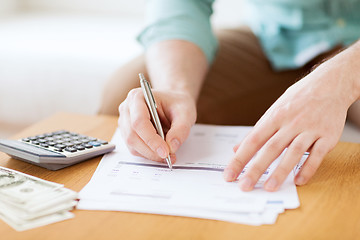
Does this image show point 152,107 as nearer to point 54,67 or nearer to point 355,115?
point 355,115

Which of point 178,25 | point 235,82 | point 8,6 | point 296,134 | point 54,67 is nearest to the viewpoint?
point 296,134

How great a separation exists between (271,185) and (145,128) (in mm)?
190

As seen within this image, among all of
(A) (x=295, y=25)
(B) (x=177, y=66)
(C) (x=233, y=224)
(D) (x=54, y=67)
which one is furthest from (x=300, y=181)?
(D) (x=54, y=67)

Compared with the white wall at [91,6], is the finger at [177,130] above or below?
above

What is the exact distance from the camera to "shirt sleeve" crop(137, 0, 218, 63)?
107 cm

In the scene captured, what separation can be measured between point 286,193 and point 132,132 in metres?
0.23

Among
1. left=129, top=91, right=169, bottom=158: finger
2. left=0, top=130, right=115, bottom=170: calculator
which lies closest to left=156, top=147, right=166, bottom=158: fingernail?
left=129, top=91, right=169, bottom=158: finger

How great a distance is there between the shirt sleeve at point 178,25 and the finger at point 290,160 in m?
0.51

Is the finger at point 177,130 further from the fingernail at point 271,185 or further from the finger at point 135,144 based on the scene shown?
the fingernail at point 271,185

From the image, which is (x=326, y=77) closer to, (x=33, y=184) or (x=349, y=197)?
(x=349, y=197)

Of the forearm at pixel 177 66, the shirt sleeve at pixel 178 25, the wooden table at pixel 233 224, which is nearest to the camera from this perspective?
the wooden table at pixel 233 224

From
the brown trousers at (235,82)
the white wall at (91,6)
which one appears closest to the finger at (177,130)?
the brown trousers at (235,82)

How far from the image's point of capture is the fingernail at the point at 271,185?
0.58m

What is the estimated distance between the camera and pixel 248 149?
62 cm
